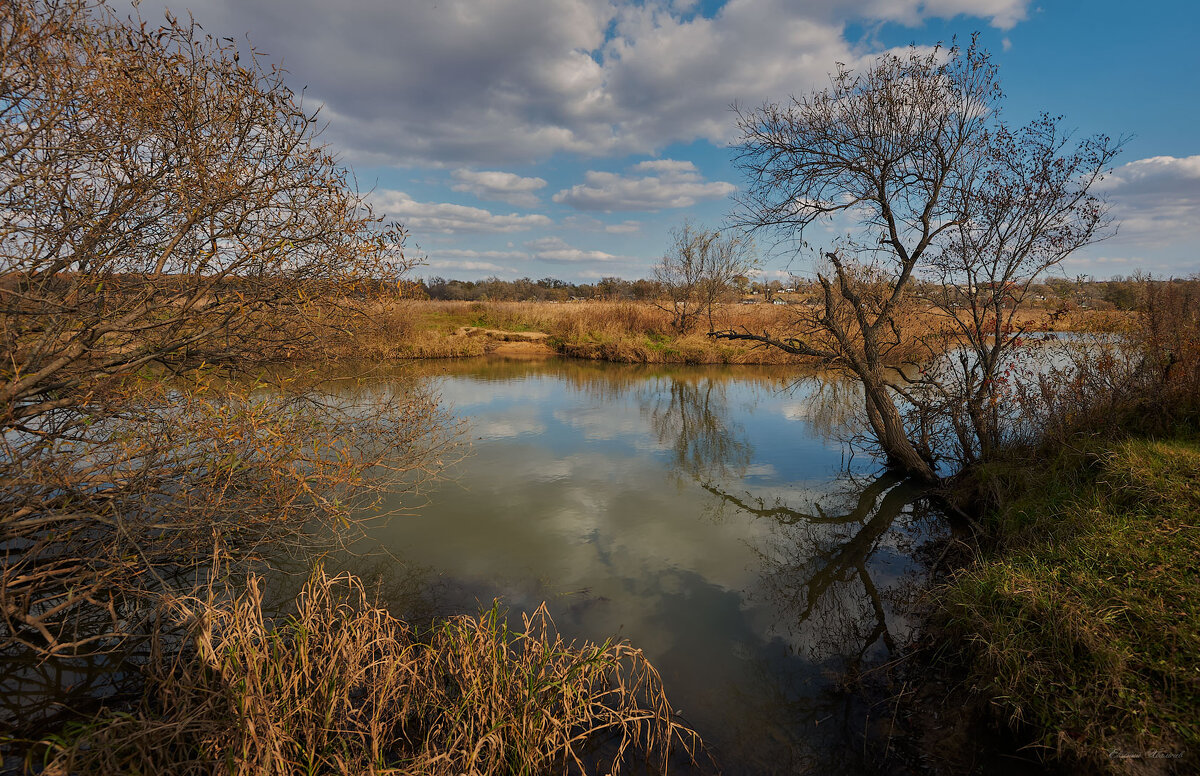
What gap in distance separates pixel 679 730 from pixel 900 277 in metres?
8.17

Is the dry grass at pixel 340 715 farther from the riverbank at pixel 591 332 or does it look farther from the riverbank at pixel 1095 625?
the riverbank at pixel 591 332

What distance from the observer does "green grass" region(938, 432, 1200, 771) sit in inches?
126

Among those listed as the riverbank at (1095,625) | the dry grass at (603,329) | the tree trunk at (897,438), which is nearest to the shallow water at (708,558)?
the tree trunk at (897,438)

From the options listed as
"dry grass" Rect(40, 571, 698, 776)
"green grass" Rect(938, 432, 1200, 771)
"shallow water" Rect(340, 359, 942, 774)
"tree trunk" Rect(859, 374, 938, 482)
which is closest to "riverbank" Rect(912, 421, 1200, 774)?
"green grass" Rect(938, 432, 1200, 771)

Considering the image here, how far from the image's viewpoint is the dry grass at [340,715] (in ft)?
9.23

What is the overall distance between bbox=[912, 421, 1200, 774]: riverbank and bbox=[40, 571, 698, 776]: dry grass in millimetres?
2288

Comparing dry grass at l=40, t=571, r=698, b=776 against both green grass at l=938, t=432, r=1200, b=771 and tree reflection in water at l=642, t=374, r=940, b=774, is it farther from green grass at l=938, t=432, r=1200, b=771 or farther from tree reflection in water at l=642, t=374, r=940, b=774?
green grass at l=938, t=432, r=1200, b=771

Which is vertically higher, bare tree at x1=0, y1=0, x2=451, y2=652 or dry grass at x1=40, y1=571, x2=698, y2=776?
bare tree at x1=0, y1=0, x2=451, y2=652

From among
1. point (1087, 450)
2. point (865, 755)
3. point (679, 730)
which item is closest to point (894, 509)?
point (1087, 450)

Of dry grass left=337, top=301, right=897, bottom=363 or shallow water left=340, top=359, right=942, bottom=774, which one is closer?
shallow water left=340, top=359, right=942, bottom=774

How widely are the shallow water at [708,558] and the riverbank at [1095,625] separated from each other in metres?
0.79

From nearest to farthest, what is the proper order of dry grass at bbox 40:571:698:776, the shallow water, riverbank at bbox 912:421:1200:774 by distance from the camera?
dry grass at bbox 40:571:698:776
riverbank at bbox 912:421:1200:774
the shallow water

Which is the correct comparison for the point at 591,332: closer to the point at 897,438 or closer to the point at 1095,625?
the point at 897,438

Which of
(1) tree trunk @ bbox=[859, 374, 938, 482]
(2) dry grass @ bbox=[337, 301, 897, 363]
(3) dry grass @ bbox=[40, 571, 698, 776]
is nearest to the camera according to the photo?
(3) dry grass @ bbox=[40, 571, 698, 776]
